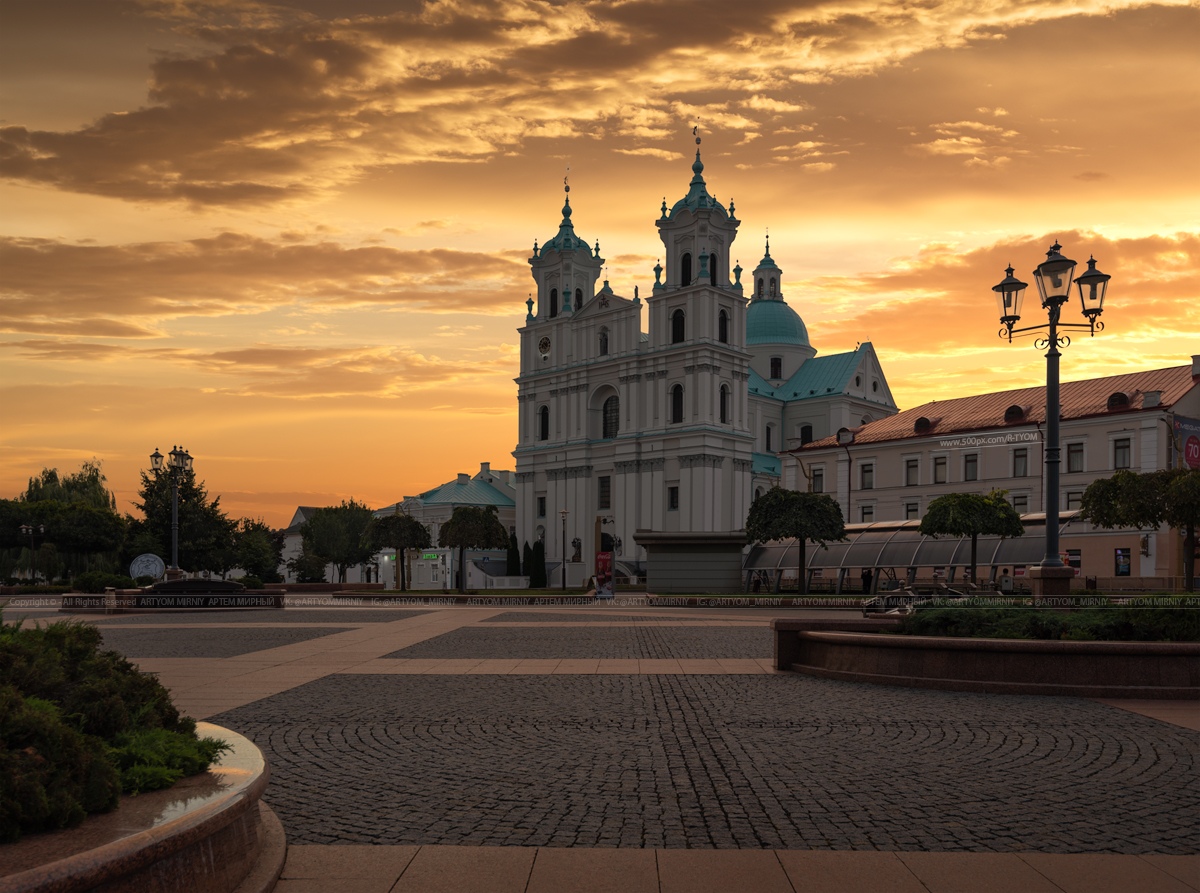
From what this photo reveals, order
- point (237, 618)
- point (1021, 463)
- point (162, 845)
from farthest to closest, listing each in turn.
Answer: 1. point (1021, 463)
2. point (237, 618)
3. point (162, 845)

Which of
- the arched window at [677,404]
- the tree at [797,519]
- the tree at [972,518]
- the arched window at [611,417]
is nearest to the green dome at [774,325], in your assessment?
the arched window at [611,417]

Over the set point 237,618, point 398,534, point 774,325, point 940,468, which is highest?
point 774,325

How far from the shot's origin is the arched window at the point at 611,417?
11386 centimetres

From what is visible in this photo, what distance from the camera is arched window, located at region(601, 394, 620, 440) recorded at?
114 meters

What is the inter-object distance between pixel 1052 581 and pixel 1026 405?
62.9m

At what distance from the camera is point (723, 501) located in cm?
10344

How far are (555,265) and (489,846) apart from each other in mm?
115565

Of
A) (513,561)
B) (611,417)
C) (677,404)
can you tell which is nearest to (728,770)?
(513,561)

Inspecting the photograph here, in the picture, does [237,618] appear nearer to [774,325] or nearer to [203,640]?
[203,640]

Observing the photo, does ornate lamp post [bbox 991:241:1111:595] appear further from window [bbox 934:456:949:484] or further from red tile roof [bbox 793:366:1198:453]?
window [bbox 934:456:949:484]

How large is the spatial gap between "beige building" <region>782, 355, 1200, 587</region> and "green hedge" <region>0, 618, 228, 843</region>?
184 feet

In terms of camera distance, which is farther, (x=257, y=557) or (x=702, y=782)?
(x=257, y=557)

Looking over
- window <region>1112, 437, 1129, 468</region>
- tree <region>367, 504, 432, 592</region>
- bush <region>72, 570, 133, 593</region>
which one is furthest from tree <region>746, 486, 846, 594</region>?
bush <region>72, 570, 133, 593</region>

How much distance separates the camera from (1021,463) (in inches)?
2960
